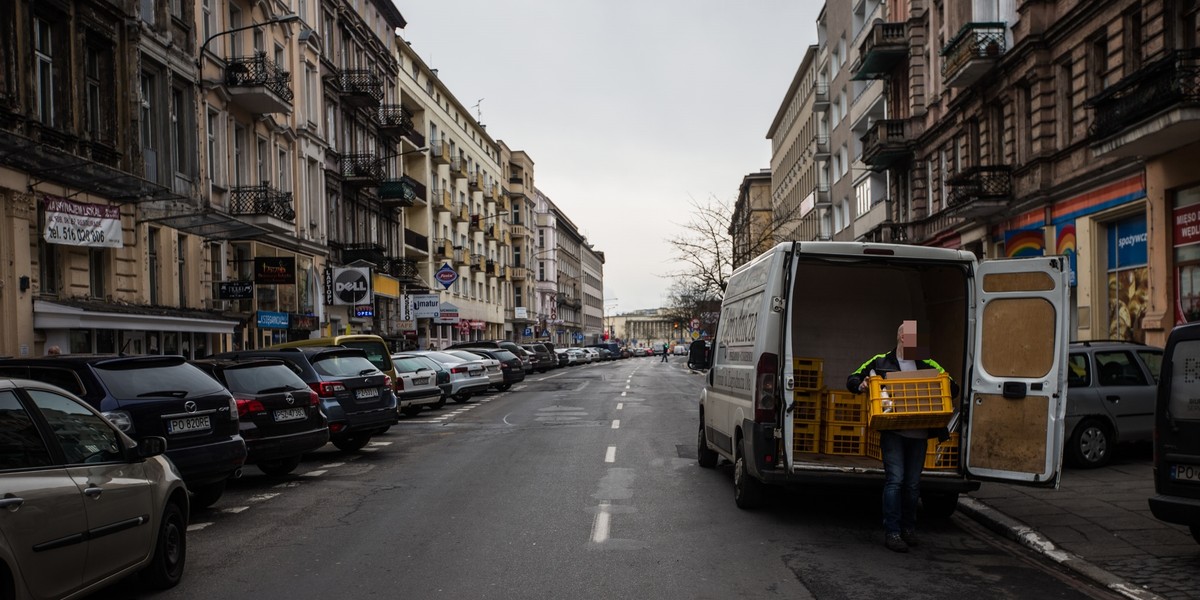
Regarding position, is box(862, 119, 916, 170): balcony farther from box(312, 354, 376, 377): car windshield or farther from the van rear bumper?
the van rear bumper

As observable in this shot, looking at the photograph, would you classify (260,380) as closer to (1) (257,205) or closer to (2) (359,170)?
(1) (257,205)

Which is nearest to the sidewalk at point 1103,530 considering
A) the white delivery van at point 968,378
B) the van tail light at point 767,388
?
the white delivery van at point 968,378

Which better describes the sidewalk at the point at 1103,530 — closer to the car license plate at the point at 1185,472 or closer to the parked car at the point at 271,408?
the car license plate at the point at 1185,472

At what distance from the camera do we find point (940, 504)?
380 inches

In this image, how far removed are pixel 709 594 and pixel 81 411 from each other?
412 cm

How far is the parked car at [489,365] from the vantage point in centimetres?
3145

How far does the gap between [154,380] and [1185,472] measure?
27.7 ft

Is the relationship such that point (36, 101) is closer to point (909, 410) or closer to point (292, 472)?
point (292, 472)

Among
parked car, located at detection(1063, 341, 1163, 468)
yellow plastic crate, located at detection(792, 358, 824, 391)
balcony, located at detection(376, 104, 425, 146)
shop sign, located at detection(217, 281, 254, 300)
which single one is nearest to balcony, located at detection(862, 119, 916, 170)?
shop sign, located at detection(217, 281, 254, 300)

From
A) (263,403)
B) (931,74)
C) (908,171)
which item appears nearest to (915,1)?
(931,74)

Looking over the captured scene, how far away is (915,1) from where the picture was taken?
1404 inches

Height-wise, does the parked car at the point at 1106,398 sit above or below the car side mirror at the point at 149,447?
below

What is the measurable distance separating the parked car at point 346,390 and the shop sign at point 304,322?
18.0 meters

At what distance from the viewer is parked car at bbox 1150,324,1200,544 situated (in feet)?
23.9
